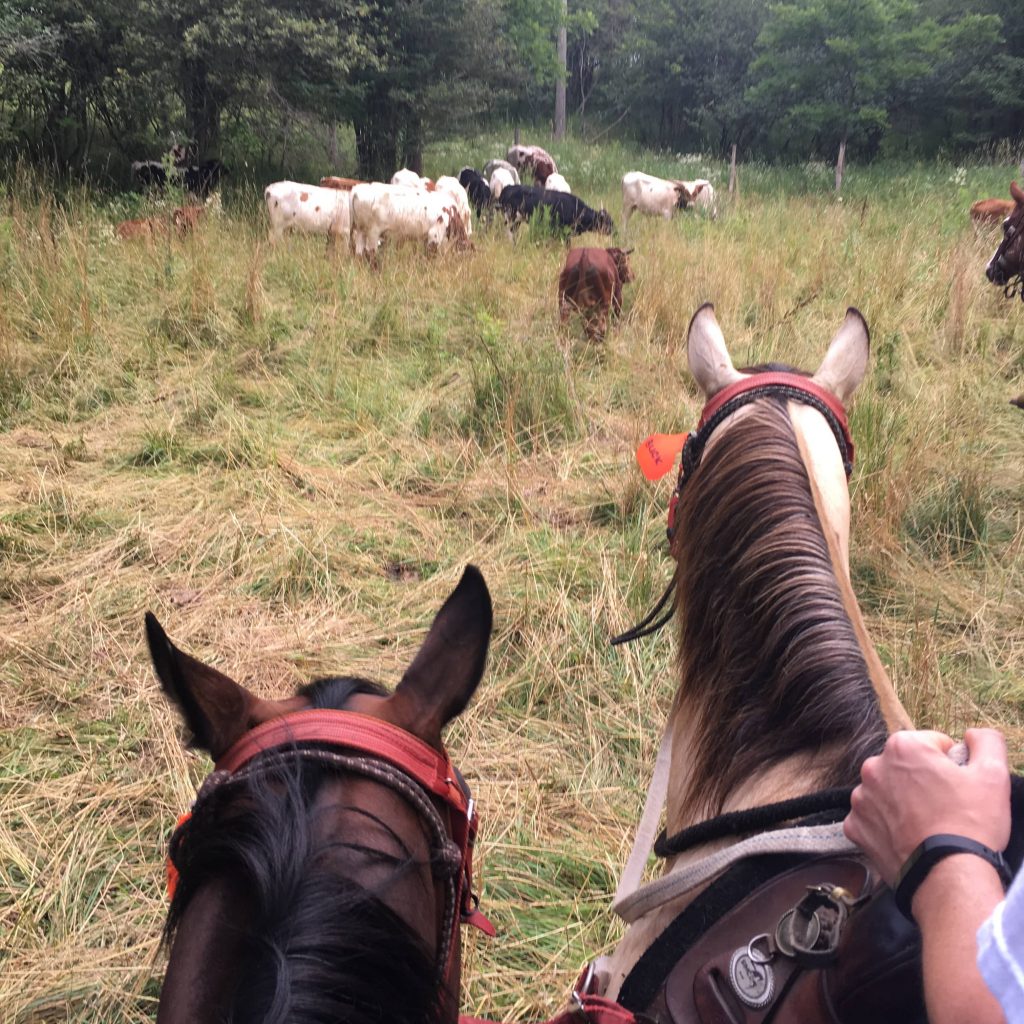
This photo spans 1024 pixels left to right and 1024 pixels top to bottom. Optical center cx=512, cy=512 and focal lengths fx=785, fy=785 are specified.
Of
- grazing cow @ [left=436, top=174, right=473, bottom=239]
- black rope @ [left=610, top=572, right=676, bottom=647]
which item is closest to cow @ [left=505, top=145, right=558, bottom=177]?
grazing cow @ [left=436, top=174, right=473, bottom=239]

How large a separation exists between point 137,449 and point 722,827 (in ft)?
13.8

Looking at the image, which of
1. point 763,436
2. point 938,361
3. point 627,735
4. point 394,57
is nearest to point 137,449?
point 627,735

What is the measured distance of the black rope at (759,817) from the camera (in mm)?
1040

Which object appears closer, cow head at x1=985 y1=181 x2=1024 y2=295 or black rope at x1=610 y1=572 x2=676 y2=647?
black rope at x1=610 y1=572 x2=676 y2=647

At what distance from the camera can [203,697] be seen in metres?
1.02

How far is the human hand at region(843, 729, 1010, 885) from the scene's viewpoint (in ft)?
2.43

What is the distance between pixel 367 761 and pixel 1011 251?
7584 millimetres

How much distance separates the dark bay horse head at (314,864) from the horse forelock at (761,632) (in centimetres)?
51

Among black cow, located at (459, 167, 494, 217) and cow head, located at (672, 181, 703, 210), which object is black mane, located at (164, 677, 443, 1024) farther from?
cow head, located at (672, 181, 703, 210)

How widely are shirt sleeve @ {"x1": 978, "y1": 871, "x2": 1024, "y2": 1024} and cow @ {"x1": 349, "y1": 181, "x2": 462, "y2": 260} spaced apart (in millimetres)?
9645

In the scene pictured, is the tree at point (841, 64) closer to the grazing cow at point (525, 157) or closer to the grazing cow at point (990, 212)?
the grazing cow at point (525, 157)

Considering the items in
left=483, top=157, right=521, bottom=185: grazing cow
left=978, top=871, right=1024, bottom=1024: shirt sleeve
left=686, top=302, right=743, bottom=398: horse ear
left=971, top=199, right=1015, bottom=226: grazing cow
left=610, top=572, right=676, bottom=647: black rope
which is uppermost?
left=483, top=157, right=521, bottom=185: grazing cow

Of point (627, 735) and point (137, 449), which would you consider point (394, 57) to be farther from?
point (627, 735)

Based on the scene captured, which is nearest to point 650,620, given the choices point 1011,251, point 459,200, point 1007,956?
point 1007,956
